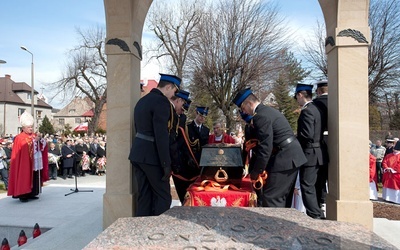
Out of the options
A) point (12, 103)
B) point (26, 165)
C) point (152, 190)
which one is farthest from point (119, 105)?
point (12, 103)

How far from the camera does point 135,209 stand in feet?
17.1

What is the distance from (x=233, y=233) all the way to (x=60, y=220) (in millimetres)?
5144

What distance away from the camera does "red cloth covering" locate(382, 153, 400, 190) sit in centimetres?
953

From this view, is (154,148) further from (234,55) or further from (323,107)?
(234,55)

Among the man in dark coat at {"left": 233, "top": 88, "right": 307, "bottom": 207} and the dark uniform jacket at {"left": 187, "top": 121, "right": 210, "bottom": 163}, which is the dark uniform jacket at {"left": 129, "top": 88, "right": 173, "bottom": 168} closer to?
the man in dark coat at {"left": 233, "top": 88, "right": 307, "bottom": 207}

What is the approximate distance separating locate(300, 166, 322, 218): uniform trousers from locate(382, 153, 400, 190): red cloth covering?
5.94 m

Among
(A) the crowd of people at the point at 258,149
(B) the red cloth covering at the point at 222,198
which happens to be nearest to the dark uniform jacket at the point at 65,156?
(A) the crowd of people at the point at 258,149

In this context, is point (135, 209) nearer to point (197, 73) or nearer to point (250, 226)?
point (250, 226)

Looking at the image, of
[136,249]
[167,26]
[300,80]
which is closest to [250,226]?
[136,249]

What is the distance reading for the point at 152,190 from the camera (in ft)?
15.4

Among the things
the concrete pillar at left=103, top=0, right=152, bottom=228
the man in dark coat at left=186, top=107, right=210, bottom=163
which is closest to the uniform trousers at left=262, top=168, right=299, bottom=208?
the concrete pillar at left=103, top=0, right=152, bottom=228

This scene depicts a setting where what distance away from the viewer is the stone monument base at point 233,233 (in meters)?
2.38

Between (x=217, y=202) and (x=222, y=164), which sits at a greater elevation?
(x=222, y=164)

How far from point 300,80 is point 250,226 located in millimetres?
26066
